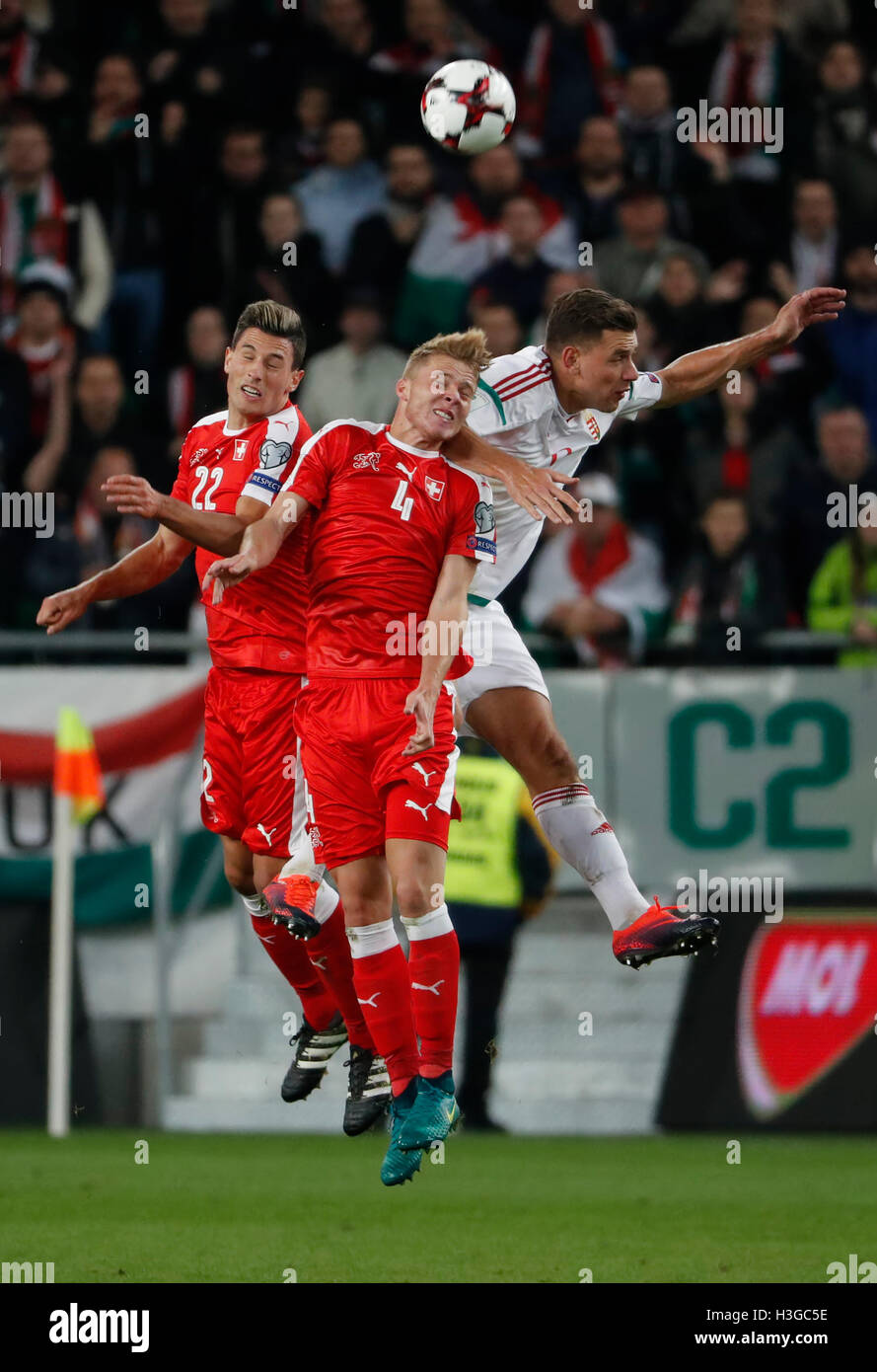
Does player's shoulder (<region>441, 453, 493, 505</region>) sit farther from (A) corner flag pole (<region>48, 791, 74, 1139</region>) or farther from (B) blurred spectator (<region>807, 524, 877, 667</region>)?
(A) corner flag pole (<region>48, 791, 74, 1139</region>)

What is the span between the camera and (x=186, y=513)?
7.88m

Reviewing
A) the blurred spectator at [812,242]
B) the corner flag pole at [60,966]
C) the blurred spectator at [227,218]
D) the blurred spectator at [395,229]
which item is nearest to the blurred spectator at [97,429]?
the blurred spectator at [227,218]

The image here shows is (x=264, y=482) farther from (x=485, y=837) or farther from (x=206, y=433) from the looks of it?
(x=485, y=837)

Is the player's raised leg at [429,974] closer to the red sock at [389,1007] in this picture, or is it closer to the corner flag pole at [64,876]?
the red sock at [389,1007]

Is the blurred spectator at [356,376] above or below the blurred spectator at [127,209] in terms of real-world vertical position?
below

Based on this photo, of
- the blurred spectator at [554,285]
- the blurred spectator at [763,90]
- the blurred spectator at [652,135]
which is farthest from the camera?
the blurred spectator at [763,90]

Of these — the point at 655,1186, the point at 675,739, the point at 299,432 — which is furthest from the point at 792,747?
the point at 299,432

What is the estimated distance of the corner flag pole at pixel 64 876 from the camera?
12945mm

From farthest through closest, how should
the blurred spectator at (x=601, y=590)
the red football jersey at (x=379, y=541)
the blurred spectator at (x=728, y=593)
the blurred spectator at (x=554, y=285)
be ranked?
the blurred spectator at (x=554, y=285)
the blurred spectator at (x=601, y=590)
the blurred spectator at (x=728, y=593)
the red football jersey at (x=379, y=541)

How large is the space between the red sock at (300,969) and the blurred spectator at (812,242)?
7413 mm

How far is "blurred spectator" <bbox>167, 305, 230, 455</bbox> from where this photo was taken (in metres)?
14.1

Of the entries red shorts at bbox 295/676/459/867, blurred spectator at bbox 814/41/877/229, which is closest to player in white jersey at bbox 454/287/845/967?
red shorts at bbox 295/676/459/867

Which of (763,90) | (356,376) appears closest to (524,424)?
(356,376)
